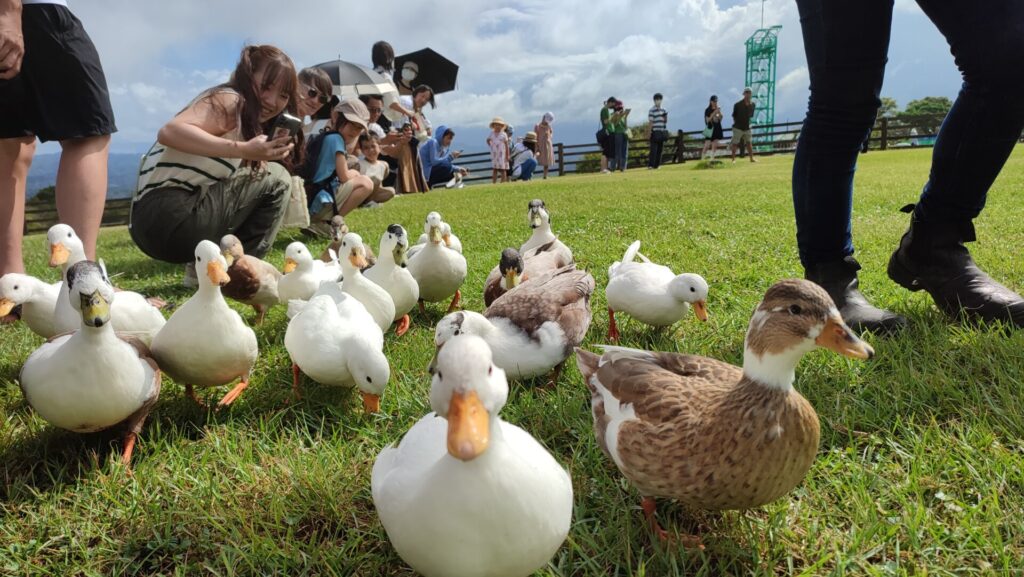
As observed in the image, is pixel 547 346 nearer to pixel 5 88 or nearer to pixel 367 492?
pixel 367 492

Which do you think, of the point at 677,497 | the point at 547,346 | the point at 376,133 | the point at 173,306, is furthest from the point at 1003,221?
the point at 376,133

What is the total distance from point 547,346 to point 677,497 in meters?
1.13

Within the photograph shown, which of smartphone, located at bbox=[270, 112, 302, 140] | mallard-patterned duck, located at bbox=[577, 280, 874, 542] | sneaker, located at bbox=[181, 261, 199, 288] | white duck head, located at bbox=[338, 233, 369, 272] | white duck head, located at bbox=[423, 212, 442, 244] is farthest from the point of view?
sneaker, located at bbox=[181, 261, 199, 288]

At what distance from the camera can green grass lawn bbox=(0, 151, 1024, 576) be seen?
1.60 m

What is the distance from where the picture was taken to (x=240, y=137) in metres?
4.57

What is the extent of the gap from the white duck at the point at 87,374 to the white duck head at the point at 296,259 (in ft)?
5.91

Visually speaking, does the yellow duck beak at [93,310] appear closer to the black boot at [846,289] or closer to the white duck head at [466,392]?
the white duck head at [466,392]

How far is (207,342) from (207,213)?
110 inches

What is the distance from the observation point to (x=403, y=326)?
3838 millimetres

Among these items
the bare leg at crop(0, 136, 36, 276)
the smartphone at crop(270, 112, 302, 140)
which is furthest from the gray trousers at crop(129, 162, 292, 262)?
the bare leg at crop(0, 136, 36, 276)

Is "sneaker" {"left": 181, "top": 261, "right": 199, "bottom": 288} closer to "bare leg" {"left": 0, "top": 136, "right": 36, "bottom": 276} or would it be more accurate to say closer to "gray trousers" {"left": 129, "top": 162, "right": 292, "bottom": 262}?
"gray trousers" {"left": 129, "top": 162, "right": 292, "bottom": 262}

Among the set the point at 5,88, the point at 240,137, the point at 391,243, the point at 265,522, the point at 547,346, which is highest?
the point at 5,88

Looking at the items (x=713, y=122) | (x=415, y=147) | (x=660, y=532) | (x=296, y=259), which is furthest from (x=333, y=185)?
(x=713, y=122)

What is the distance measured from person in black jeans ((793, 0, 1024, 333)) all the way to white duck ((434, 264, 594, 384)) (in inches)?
49.8
